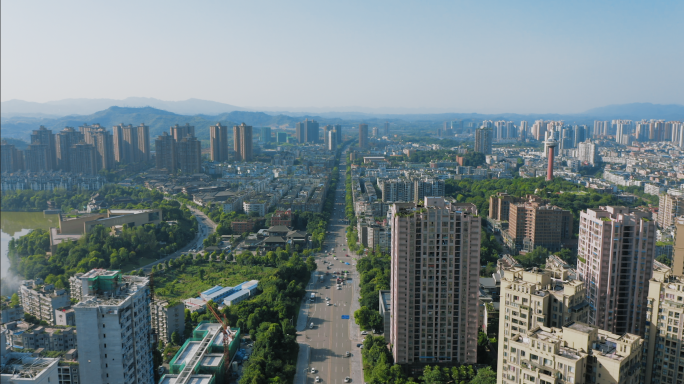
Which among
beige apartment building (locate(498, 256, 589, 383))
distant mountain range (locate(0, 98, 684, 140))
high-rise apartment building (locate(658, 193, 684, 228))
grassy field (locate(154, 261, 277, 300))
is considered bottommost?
grassy field (locate(154, 261, 277, 300))

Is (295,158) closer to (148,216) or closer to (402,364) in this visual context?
(148,216)

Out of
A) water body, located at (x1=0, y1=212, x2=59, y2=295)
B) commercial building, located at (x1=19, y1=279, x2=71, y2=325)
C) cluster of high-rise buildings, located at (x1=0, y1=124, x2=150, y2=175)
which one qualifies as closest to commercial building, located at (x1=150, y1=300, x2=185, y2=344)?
commercial building, located at (x1=19, y1=279, x2=71, y2=325)

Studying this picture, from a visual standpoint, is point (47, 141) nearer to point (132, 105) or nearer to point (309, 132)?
point (309, 132)

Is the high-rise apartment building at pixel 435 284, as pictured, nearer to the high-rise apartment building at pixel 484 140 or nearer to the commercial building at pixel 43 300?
the commercial building at pixel 43 300

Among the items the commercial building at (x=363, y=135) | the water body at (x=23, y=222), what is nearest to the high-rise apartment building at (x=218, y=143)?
the commercial building at (x=363, y=135)

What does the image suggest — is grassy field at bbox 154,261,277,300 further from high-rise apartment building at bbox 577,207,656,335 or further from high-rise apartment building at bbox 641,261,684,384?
high-rise apartment building at bbox 641,261,684,384

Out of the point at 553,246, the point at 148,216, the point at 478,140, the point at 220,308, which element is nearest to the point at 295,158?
the point at 478,140

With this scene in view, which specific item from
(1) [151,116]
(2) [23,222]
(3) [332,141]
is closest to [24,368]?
(2) [23,222]
